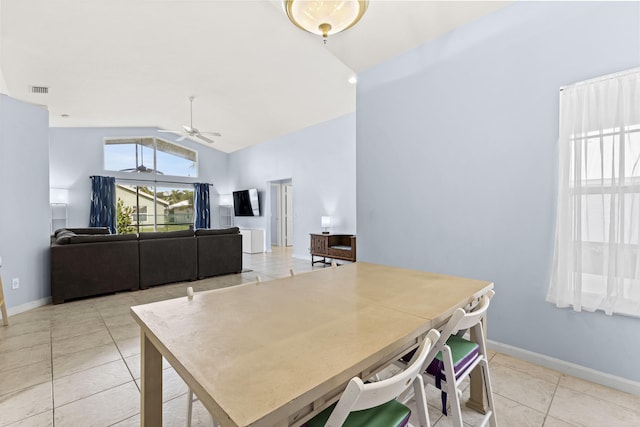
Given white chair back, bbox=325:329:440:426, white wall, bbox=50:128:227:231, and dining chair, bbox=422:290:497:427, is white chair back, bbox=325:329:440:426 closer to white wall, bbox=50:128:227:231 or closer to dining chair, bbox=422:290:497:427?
dining chair, bbox=422:290:497:427

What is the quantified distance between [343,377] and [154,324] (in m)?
0.75

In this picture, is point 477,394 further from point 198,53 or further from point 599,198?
point 198,53

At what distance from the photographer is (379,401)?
780 millimetres

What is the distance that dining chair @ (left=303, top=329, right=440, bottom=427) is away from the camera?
2.30ft

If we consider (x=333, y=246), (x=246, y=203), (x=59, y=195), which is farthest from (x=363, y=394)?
(x=59, y=195)

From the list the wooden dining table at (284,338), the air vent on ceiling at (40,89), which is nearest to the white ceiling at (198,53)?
the air vent on ceiling at (40,89)

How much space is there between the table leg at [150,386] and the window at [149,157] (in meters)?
8.93

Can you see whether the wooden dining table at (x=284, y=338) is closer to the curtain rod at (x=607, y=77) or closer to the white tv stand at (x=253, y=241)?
the curtain rod at (x=607, y=77)

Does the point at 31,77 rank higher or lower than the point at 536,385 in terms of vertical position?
higher

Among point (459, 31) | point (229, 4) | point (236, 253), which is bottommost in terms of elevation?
point (236, 253)

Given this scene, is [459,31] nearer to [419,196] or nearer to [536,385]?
[419,196]

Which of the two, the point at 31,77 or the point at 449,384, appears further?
the point at 31,77

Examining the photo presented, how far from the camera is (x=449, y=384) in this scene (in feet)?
3.85

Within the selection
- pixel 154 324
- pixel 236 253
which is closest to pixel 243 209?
pixel 236 253
